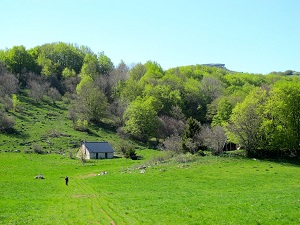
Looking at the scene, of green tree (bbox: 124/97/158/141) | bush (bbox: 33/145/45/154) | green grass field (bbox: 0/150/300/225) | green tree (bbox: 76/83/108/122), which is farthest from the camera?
green tree (bbox: 76/83/108/122)

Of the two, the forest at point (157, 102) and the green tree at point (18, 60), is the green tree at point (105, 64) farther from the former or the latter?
the green tree at point (18, 60)

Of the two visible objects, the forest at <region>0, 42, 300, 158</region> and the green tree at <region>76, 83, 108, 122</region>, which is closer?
the forest at <region>0, 42, 300, 158</region>

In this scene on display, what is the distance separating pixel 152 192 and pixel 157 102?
74.0 meters

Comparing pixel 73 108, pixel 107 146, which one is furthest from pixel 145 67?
pixel 107 146

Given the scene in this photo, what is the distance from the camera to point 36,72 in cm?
14612

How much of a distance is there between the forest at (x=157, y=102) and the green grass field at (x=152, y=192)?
786 centimetres

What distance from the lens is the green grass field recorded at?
25.2 m

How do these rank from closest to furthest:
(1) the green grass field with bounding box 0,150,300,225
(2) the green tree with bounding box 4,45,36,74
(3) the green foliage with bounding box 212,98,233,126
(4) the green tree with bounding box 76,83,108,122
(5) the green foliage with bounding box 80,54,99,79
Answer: (1) the green grass field with bounding box 0,150,300,225 → (3) the green foliage with bounding box 212,98,233,126 → (4) the green tree with bounding box 76,83,108,122 → (2) the green tree with bounding box 4,45,36,74 → (5) the green foliage with bounding box 80,54,99,79

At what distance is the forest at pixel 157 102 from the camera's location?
217 ft

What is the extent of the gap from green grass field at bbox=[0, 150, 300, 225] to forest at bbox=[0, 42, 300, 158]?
7859 millimetres

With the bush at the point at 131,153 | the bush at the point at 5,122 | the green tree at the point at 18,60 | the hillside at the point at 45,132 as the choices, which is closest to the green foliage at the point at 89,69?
the green tree at the point at 18,60

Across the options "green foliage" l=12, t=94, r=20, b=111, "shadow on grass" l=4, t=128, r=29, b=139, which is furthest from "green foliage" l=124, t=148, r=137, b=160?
"green foliage" l=12, t=94, r=20, b=111

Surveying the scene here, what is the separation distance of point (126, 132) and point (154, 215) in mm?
73849

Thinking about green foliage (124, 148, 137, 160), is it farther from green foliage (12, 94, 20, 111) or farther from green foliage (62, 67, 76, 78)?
green foliage (62, 67, 76, 78)
